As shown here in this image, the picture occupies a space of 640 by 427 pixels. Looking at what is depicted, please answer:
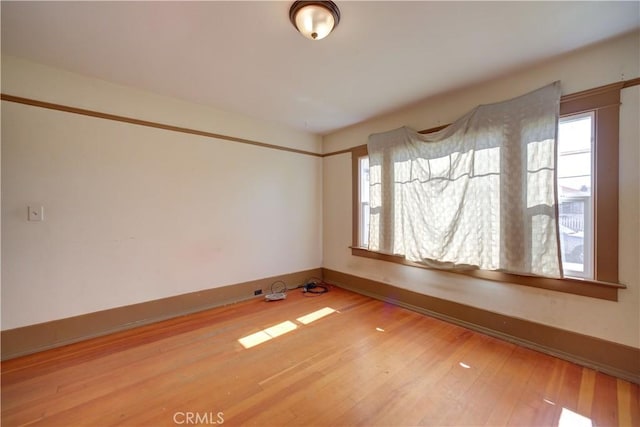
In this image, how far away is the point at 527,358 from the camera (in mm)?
2240


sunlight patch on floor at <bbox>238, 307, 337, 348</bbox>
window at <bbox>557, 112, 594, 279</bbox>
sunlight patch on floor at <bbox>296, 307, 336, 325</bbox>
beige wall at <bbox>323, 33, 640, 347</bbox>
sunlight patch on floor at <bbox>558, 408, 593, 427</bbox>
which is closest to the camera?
sunlight patch on floor at <bbox>558, 408, 593, 427</bbox>

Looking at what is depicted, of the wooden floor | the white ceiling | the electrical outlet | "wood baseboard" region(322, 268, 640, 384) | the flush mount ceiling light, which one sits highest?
the white ceiling

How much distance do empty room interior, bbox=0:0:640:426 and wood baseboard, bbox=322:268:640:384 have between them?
0.02m

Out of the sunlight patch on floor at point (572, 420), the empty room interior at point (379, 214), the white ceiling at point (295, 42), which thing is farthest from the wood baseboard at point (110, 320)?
the sunlight patch on floor at point (572, 420)

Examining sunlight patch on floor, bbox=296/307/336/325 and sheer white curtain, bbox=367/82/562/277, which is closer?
sheer white curtain, bbox=367/82/562/277

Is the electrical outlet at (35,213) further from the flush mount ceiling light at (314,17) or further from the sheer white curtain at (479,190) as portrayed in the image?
the sheer white curtain at (479,190)

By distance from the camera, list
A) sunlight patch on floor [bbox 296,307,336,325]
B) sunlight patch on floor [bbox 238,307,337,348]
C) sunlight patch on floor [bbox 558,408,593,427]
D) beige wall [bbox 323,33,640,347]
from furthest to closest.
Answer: sunlight patch on floor [bbox 296,307,336,325] < sunlight patch on floor [bbox 238,307,337,348] < beige wall [bbox 323,33,640,347] < sunlight patch on floor [bbox 558,408,593,427]

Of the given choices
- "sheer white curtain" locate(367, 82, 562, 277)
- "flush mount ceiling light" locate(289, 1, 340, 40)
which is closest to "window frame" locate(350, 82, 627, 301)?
"sheer white curtain" locate(367, 82, 562, 277)

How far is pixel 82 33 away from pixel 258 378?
299cm

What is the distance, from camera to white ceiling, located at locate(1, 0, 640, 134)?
1.71 m

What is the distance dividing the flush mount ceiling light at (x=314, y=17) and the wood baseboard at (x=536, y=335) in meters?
3.02

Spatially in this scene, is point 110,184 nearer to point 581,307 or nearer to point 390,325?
point 390,325

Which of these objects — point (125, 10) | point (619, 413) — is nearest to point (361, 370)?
point (619, 413)

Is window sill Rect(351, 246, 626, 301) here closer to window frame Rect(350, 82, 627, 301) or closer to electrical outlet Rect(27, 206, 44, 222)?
window frame Rect(350, 82, 627, 301)
